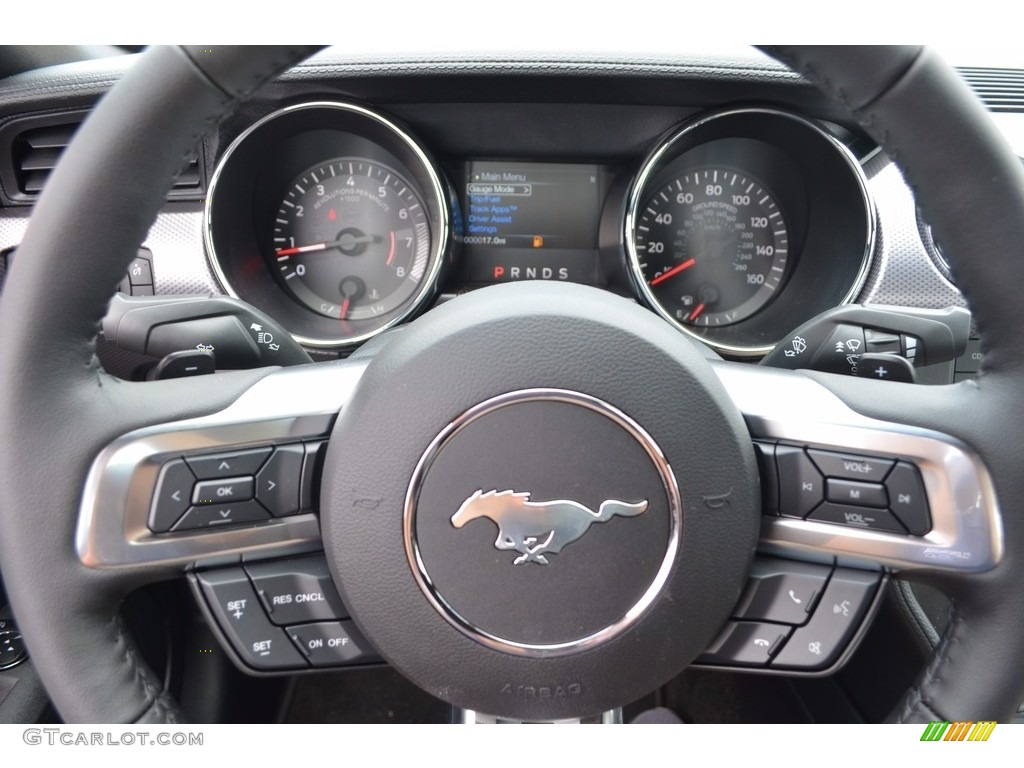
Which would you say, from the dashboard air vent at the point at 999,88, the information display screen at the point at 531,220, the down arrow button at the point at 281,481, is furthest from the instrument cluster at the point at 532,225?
the down arrow button at the point at 281,481

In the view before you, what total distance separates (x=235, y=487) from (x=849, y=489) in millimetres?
644

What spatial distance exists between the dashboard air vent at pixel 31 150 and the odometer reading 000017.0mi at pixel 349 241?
388mm

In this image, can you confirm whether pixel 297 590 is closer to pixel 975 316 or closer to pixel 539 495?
pixel 539 495

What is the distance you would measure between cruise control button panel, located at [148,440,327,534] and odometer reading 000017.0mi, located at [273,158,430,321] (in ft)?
4.48

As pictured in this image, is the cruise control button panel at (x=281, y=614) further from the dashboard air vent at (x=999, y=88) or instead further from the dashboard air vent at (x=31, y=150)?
the dashboard air vent at (x=999, y=88)

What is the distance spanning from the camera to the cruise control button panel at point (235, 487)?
95cm

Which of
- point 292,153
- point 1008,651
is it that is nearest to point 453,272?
point 292,153

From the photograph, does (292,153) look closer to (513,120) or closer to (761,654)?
(513,120)

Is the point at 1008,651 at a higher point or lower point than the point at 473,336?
lower

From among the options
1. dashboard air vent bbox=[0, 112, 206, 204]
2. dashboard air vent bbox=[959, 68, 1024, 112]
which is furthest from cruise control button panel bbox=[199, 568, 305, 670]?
dashboard air vent bbox=[959, 68, 1024, 112]

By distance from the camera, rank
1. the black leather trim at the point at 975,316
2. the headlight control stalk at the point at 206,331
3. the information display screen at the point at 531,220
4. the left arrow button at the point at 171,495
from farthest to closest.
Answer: the information display screen at the point at 531,220 → the headlight control stalk at the point at 206,331 → the left arrow button at the point at 171,495 → the black leather trim at the point at 975,316

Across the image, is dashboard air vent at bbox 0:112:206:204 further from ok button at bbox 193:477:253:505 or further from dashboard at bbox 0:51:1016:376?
ok button at bbox 193:477:253:505

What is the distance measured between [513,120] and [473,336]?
4.51 ft

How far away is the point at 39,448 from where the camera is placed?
0.88 meters
